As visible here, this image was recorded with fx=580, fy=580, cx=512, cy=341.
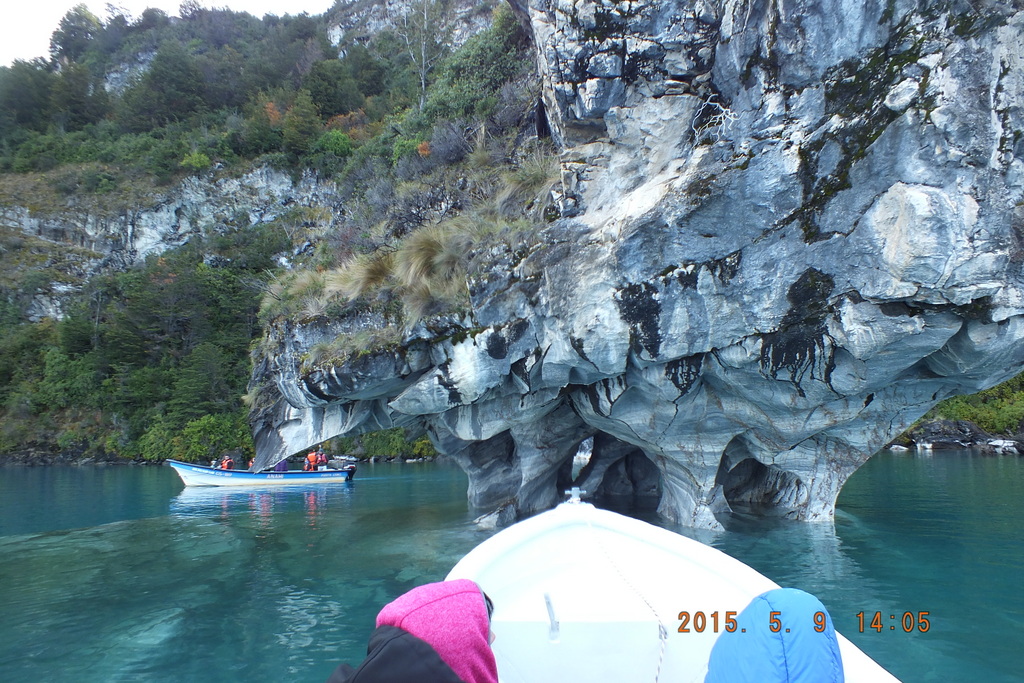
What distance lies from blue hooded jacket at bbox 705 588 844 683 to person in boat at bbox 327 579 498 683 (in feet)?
5.29

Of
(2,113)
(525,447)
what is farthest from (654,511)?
(2,113)

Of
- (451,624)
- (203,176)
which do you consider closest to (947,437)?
(451,624)

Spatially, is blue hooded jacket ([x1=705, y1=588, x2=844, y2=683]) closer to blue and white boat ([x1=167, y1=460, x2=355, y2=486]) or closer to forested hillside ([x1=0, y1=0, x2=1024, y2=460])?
forested hillside ([x1=0, y1=0, x2=1024, y2=460])

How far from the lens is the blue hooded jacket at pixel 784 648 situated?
2.55 meters

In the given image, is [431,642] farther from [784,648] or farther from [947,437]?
[947,437]

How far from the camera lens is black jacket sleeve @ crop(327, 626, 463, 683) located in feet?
4.55

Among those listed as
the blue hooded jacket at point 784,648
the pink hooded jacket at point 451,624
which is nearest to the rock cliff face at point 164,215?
the blue hooded jacket at point 784,648

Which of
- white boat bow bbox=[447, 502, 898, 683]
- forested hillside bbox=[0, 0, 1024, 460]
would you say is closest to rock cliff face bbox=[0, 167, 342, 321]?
forested hillside bbox=[0, 0, 1024, 460]

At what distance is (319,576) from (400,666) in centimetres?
812

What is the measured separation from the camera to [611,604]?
176 inches

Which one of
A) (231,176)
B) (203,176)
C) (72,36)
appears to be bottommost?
(231,176)

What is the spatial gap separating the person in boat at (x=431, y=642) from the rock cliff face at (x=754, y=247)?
6.81 meters

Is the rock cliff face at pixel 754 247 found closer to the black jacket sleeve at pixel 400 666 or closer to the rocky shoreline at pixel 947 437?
the black jacket sleeve at pixel 400 666

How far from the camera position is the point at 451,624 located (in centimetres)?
154
